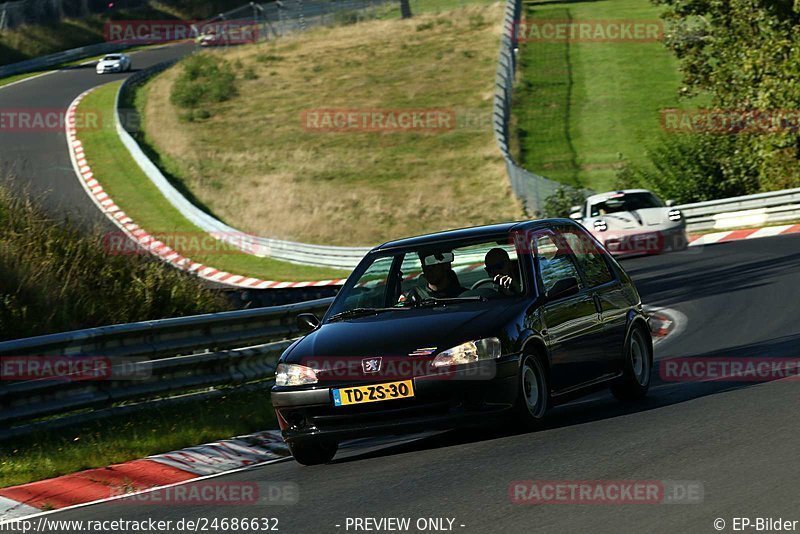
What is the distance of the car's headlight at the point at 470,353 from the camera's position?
8.06 metres

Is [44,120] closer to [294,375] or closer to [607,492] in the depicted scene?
[294,375]

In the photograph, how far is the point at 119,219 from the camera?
35906 millimetres

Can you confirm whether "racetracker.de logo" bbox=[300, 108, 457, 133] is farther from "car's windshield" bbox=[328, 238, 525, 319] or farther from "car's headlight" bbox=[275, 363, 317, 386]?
"car's headlight" bbox=[275, 363, 317, 386]

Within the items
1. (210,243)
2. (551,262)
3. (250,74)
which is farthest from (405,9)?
(551,262)

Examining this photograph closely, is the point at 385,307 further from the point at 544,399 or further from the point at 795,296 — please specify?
the point at 795,296

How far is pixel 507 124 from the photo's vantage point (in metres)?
45.7

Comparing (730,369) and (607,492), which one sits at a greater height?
(607,492)

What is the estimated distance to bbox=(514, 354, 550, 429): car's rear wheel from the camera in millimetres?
8266

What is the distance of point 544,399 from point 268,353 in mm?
4044

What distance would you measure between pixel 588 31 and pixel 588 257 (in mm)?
56733

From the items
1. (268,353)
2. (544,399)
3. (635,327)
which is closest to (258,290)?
(268,353)

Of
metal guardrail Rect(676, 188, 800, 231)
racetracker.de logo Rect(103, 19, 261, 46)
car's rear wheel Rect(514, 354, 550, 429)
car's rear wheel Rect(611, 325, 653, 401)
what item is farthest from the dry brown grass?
car's rear wheel Rect(514, 354, 550, 429)

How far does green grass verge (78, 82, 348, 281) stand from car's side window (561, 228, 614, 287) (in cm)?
1909

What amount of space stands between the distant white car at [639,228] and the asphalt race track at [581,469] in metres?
14.2
